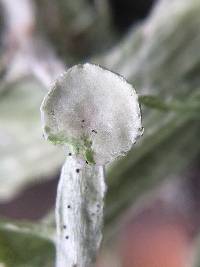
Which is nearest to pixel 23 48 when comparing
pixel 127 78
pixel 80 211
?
pixel 127 78

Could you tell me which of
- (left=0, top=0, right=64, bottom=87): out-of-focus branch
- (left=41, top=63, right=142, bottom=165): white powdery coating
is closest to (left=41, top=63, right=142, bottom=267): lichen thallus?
(left=41, top=63, right=142, bottom=165): white powdery coating

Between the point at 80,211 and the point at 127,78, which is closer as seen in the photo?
the point at 80,211

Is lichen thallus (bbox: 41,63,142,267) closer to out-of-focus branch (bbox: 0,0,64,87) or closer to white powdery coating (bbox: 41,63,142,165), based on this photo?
white powdery coating (bbox: 41,63,142,165)

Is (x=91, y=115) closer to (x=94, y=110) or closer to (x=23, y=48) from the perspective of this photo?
(x=94, y=110)

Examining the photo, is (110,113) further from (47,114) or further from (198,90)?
(198,90)

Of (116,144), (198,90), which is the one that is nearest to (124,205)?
(198,90)

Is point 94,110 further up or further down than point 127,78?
further down

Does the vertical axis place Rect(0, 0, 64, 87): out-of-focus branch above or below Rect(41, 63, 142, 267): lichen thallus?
above
